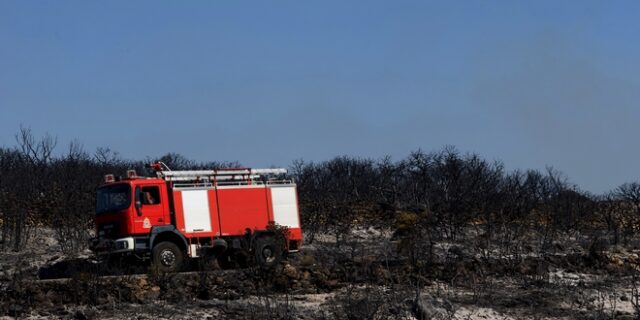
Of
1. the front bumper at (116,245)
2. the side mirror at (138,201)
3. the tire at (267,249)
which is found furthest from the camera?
the tire at (267,249)

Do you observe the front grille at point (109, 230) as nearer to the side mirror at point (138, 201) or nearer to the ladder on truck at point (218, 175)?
the side mirror at point (138, 201)

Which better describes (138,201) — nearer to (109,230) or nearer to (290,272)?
(109,230)

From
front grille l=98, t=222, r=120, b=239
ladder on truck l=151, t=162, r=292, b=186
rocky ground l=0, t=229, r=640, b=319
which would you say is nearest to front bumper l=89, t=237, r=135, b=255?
front grille l=98, t=222, r=120, b=239

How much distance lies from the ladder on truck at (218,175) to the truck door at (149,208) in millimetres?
588

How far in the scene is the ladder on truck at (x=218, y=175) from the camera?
25250 millimetres

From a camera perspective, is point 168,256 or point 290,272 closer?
point 290,272

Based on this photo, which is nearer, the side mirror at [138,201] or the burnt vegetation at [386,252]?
the burnt vegetation at [386,252]

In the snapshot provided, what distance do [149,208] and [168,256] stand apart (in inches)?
51.6

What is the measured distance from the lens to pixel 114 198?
2459cm

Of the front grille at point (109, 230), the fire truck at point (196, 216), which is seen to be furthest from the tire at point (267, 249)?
the front grille at point (109, 230)

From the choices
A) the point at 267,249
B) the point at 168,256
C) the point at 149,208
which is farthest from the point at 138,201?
the point at 267,249

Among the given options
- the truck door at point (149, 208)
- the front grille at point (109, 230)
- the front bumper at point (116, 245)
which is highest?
the truck door at point (149, 208)

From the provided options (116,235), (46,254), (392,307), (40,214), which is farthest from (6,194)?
(392,307)

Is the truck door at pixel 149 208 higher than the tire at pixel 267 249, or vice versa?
the truck door at pixel 149 208
